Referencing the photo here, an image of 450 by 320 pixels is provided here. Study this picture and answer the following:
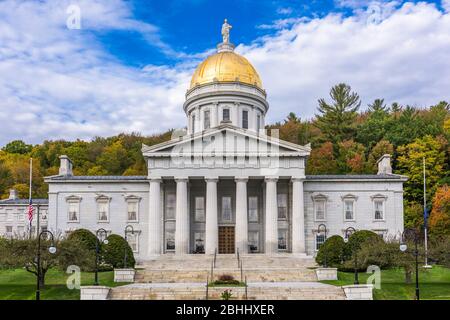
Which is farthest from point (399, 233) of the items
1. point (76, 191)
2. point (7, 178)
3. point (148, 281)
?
point (7, 178)

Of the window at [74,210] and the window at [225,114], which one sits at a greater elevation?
the window at [225,114]

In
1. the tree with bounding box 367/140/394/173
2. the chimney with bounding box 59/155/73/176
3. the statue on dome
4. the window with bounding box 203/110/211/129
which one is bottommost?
the chimney with bounding box 59/155/73/176

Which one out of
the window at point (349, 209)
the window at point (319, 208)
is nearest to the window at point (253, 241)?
the window at point (319, 208)

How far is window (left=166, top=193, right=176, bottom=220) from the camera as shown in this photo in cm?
5928

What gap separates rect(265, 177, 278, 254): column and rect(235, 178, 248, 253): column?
2.04 metres

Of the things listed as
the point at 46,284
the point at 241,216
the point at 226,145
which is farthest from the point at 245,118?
the point at 46,284

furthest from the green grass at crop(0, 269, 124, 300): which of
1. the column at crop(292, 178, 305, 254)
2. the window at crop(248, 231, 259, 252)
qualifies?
the column at crop(292, 178, 305, 254)

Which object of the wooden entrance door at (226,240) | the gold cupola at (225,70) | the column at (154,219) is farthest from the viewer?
the gold cupola at (225,70)

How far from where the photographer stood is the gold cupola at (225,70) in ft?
220

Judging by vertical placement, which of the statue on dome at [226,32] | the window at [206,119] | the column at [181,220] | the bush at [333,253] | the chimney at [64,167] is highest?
the statue on dome at [226,32]

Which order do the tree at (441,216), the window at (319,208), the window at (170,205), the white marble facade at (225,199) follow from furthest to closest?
1. the tree at (441,216)
2. the window at (170,205)
3. the window at (319,208)
4. the white marble facade at (225,199)

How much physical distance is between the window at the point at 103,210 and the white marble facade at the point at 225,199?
99 millimetres

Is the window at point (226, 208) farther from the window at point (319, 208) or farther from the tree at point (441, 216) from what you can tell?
the tree at point (441, 216)

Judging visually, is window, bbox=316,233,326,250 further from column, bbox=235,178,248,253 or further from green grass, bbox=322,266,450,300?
green grass, bbox=322,266,450,300
